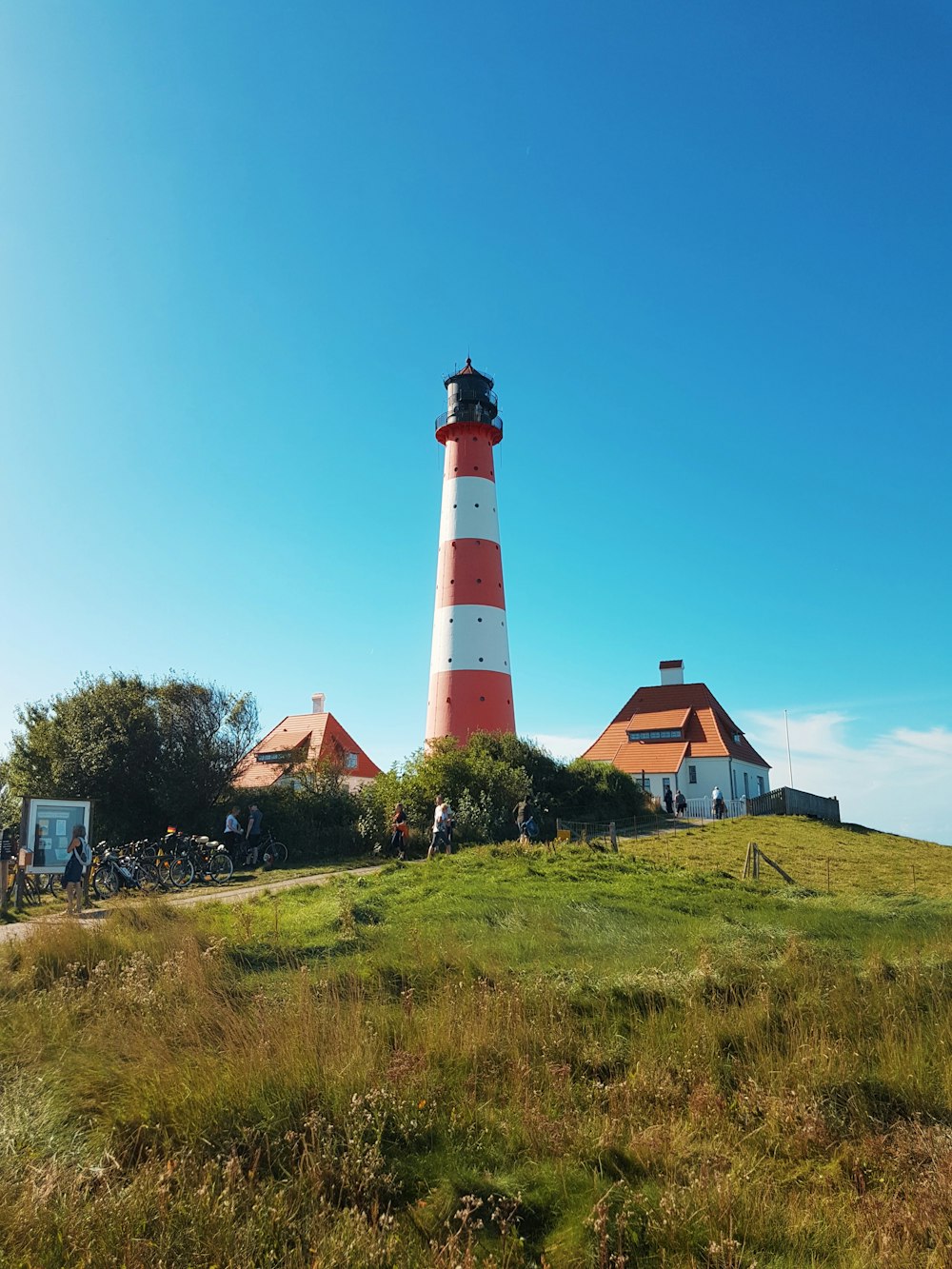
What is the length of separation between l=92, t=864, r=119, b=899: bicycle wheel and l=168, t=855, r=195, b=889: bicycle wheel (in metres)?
2.50

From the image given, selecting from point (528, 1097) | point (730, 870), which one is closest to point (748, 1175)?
point (528, 1097)

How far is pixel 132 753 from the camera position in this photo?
26.4 m

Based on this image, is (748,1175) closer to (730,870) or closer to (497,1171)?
(497,1171)

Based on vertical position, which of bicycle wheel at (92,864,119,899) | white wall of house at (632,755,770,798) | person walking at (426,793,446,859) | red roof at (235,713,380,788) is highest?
red roof at (235,713,380,788)

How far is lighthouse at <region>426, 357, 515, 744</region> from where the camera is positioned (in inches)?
1356

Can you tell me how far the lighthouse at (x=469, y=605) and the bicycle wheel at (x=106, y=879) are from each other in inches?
683

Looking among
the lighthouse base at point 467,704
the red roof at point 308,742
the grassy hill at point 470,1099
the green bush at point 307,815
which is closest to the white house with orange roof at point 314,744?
the red roof at point 308,742

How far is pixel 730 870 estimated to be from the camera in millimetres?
19609

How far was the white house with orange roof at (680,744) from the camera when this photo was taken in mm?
42250

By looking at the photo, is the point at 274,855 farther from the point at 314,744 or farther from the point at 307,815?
the point at 314,744

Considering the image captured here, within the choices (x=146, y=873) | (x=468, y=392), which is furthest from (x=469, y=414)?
(x=146, y=873)

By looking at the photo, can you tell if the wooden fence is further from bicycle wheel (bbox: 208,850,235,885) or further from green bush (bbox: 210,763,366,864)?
bicycle wheel (bbox: 208,850,235,885)

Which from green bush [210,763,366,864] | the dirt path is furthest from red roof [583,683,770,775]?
the dirt path

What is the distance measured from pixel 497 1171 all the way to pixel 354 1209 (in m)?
1.01
